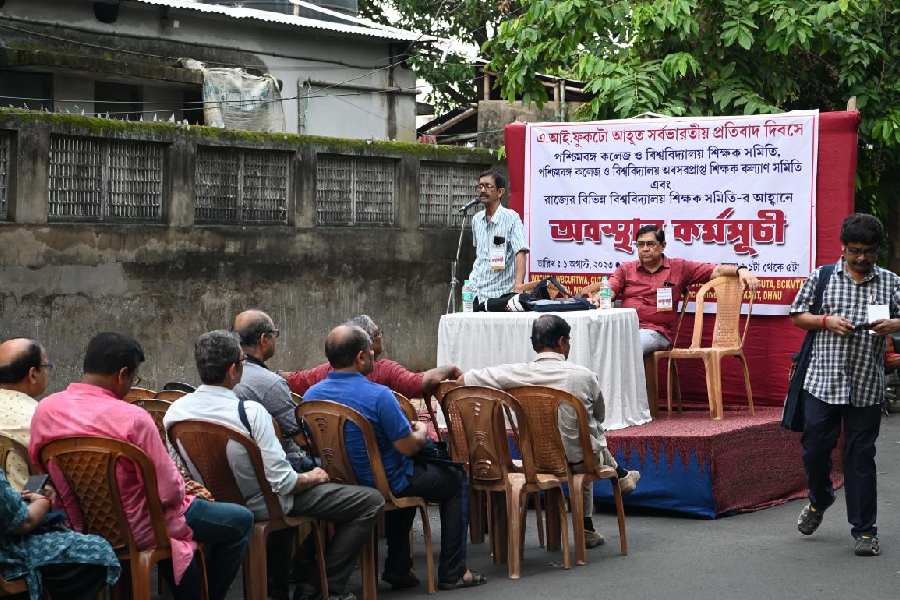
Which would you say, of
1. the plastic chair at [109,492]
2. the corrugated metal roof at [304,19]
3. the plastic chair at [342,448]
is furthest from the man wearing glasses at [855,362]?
the corrugated metal roof at [304,19]

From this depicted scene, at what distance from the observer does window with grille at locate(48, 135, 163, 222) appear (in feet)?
36.6

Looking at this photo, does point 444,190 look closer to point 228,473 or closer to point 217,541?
point 228,473

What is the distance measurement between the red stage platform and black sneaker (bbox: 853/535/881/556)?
1.29 metres

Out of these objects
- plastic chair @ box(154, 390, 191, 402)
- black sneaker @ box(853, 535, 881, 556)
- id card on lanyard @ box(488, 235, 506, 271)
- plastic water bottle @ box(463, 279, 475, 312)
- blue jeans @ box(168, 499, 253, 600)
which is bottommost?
black sneaker @ box(853, 535, 881, 556)

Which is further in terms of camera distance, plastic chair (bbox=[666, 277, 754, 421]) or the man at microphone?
the man at microphone

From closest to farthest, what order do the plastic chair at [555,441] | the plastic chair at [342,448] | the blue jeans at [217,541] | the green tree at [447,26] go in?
1. the blue jeans at [217,541]
2. the plastic chair at [342,448]
3. the plastic chair at [555,441]
4. the green tree at [447,26]

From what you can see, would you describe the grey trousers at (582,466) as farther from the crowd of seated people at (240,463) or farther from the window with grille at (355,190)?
the window with grille at (355,190)

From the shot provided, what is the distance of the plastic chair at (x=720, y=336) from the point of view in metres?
10.1

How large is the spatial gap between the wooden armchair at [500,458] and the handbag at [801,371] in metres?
1.42

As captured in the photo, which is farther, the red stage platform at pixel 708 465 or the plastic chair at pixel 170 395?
the red stage platform at pixel 708 465

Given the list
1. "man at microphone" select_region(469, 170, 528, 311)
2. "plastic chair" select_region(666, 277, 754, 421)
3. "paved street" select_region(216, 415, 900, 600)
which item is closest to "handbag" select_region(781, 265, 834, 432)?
"paved street" select_region(216, 415, 900, 600)

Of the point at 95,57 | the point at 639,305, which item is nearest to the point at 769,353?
the point at 639,305

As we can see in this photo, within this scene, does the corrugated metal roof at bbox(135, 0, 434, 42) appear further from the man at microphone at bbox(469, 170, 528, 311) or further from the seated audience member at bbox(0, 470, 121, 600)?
the seated audience member at bbox(0, 470, 121, 600)

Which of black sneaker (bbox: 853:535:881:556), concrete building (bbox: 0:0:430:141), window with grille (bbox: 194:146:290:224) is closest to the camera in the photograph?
black sneaker (bbox: 853:535:881:556)
